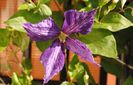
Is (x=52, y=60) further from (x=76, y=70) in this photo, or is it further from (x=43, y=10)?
(x=76, y=70)

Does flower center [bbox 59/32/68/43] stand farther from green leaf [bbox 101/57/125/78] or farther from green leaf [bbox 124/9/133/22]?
green leaf [bbox 101/57/125/78]

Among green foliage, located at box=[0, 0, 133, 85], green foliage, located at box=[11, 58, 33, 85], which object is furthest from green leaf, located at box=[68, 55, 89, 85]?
green foliage, located at box=[11, 58, 33, 85]

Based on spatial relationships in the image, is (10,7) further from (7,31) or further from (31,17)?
(31,17)

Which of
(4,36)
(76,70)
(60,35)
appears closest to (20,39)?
(4,36)

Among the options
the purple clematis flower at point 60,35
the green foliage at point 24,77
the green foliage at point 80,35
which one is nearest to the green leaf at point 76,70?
the green foliage at point 80,35

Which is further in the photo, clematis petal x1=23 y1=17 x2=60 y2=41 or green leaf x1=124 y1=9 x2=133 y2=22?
green leaf x1=124 y1=9 x2=133 y2=22

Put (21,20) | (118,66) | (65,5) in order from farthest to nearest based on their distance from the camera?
(118,66) → (65,5) → (21,20)

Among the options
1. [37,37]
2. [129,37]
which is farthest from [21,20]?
[129,37]
